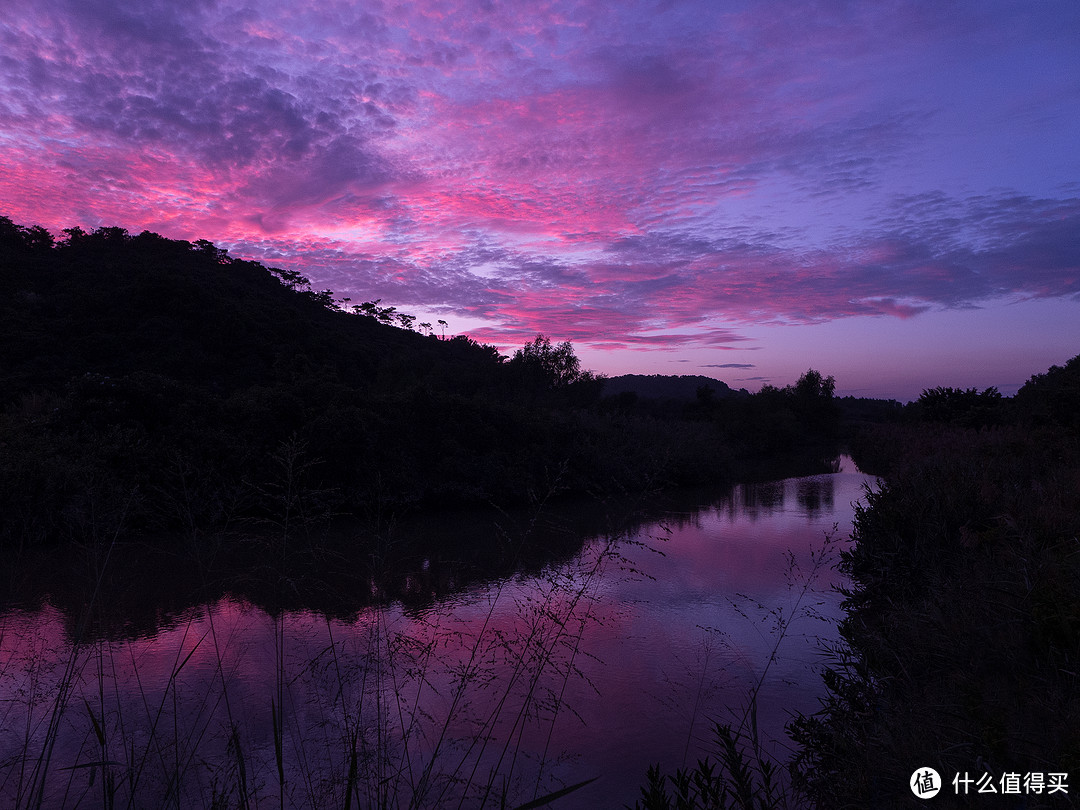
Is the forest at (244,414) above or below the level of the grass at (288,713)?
above

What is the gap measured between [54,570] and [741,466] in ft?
85.3

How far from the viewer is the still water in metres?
3.60

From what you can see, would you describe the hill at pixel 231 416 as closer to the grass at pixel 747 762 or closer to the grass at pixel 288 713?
the grass at pixel 288 713

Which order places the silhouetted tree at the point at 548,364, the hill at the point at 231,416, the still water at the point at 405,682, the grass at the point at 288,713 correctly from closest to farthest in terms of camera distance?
the grass at the point at 288,713 → the still water at the point at 405,682 → the hill at the point at 231,416 → the silhouetted tree at the point at 548,364

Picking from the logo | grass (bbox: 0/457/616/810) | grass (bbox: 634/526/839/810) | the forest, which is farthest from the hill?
the logo

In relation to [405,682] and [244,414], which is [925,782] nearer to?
[405,682]

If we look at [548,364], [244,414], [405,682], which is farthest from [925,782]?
[548,364]

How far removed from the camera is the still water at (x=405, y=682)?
3.60 meters

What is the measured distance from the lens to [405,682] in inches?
203

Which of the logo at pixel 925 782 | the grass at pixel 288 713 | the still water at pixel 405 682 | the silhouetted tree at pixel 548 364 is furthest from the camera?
the silhouetted tree at pixel 548 364

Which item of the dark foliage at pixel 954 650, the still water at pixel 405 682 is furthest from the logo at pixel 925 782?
the still water at pixel 405 682

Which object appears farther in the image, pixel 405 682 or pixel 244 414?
pixel 244 414

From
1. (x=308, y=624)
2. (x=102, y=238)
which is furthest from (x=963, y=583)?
(x=102, y=238)

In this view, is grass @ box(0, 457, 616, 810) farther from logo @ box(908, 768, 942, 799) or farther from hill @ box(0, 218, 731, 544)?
logo @ box(908, 768, 942, 799)
